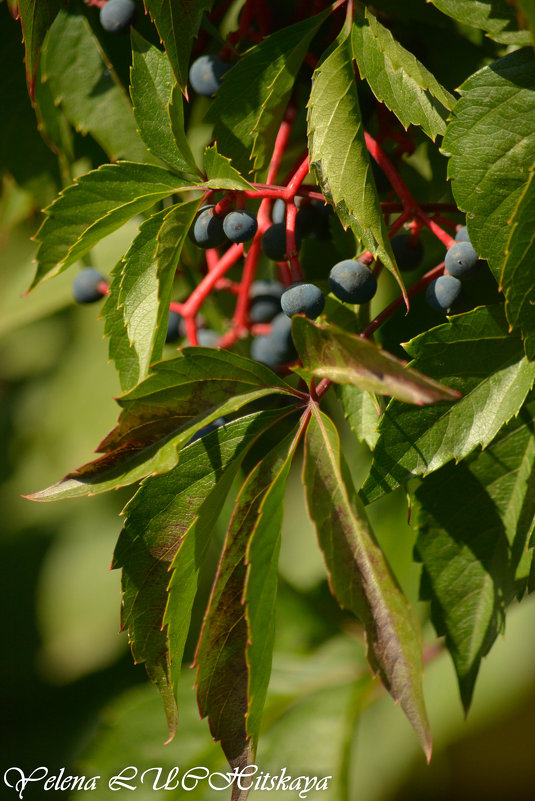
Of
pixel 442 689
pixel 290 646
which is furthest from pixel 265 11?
pixel 442 689

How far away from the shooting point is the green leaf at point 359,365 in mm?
476

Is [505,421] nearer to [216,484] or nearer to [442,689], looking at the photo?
[216,484]

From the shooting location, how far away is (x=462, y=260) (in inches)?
26.3

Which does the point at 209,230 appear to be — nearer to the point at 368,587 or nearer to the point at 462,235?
the point at 462,235

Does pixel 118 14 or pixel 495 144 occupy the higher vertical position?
pixel 118 14

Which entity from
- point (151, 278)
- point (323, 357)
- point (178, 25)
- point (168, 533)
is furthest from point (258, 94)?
point (168, 533)

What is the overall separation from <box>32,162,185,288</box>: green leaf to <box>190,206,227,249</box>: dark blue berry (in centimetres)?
4

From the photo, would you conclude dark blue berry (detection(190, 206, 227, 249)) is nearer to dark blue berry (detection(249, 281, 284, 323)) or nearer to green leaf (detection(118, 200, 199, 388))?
green leaf (detection(118, 200, 199, 388))

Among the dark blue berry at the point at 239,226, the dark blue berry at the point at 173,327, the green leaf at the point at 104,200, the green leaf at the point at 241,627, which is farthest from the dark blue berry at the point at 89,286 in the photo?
the green leaf at the point at 241,627

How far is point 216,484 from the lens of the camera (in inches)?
26.3

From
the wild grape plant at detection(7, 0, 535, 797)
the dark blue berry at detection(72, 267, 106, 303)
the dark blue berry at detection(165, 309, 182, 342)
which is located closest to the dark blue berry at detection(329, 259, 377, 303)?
the wild grape plant at detection(7, 0, 535, 797)

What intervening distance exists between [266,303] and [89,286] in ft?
0.81

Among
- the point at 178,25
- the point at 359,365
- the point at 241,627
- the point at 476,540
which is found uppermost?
the point at 178,25


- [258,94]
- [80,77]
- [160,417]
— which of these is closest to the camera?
[160,417]
